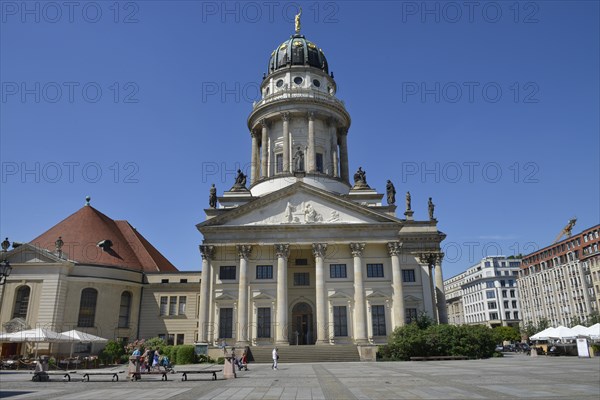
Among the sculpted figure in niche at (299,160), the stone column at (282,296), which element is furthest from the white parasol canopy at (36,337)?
Answer: the sculpted figure in niche at (299,160)

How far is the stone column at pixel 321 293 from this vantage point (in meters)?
38.5

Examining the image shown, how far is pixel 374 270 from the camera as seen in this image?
136ft

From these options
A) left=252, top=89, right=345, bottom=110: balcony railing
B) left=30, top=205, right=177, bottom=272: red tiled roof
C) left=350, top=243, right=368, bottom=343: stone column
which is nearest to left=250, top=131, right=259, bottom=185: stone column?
left=252, top=89, right=345, bottom=110: balcony railing

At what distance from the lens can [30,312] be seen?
38969mm

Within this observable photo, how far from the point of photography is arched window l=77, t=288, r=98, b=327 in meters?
40.8

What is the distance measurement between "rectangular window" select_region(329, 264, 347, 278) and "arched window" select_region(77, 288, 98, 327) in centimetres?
2269

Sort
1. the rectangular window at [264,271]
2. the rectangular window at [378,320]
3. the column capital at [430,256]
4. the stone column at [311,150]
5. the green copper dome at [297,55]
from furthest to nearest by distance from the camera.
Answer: the green copper dome at [297,55], the stone column at [311,150], the column capital at [430,256], the rectangular window at [264,271], the rectangular window at [378,320]

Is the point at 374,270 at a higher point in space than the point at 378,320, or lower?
higher

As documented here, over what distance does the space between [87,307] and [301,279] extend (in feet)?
67.7

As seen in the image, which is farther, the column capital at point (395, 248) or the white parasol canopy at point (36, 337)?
the column capital at point (395, 248)

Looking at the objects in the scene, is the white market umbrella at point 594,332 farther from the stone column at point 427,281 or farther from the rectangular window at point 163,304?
the rectangular window at point 163,304

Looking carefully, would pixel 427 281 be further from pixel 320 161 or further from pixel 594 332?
pixel 320 161

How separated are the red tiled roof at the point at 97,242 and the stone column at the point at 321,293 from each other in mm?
19382

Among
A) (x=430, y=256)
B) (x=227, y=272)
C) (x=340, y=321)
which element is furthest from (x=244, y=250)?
(x=430, y=256)
